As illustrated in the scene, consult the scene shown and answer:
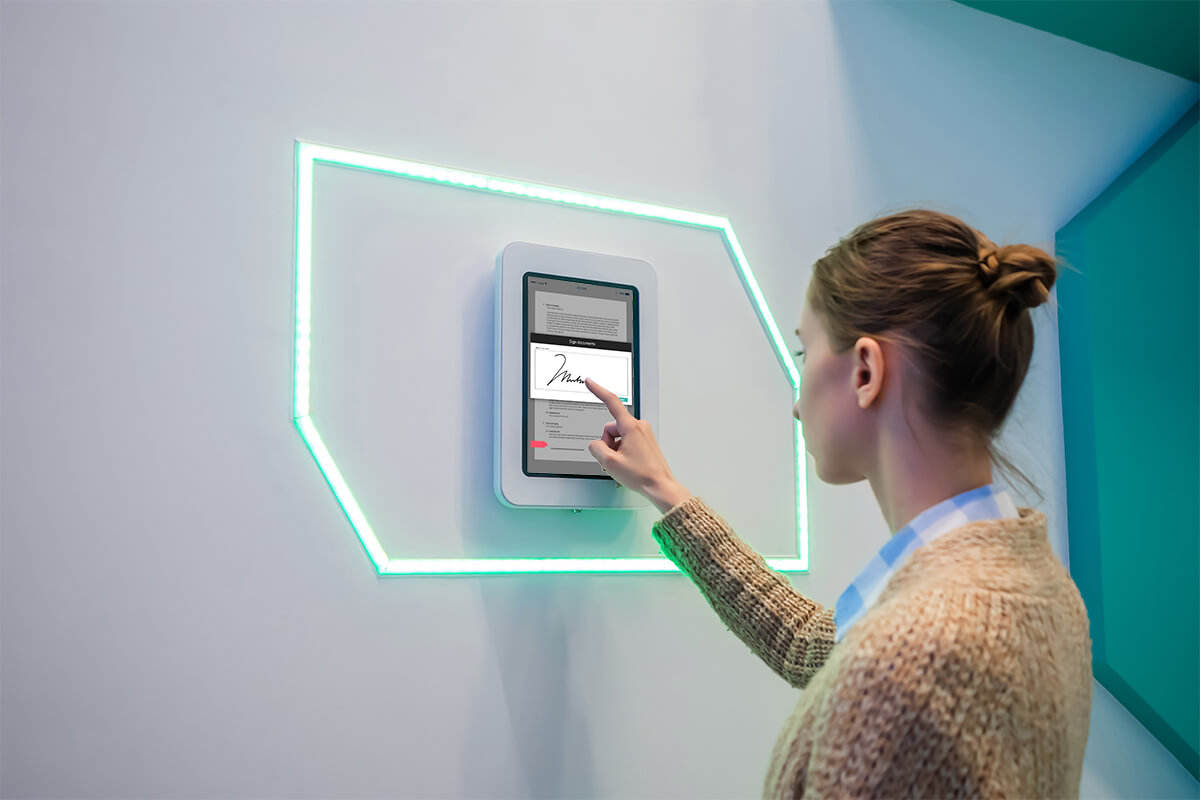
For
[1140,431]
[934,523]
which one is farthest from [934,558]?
[1140,431]

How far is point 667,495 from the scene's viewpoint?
121 cm

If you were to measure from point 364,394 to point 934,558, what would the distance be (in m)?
0.74

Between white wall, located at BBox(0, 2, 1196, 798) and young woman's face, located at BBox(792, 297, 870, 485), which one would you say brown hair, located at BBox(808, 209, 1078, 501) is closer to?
young woman's face, located at BBox(792, 297, 870, 485)

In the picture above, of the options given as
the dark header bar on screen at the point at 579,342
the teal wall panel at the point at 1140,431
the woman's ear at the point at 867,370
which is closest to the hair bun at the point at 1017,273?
the woman's ear at the point at 867,370

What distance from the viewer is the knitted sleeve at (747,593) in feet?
3.73

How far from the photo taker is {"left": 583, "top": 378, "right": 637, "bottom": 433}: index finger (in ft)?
4.14

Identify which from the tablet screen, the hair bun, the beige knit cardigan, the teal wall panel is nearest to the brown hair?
the hair bun

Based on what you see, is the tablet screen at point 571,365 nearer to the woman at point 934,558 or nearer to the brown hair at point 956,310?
the woman at point 934,558

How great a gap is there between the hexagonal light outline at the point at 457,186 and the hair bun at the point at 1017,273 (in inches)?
26.1

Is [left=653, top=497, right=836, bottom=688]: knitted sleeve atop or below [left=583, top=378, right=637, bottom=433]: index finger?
below

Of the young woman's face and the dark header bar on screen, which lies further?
the dark header bar on screen

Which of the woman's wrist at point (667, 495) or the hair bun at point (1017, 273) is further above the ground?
the hair bun at point (1017, 273)

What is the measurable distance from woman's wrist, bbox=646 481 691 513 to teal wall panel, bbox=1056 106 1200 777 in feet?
3.13
